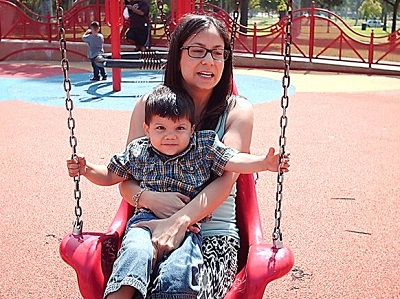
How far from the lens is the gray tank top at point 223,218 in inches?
78.9

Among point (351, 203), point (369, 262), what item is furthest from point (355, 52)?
point (369, 262)

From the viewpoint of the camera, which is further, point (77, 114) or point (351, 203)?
point (77, 114)

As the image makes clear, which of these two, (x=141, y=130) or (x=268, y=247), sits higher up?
(x=141, y=130)

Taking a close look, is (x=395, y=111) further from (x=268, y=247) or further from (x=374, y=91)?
(x=268, y=247)

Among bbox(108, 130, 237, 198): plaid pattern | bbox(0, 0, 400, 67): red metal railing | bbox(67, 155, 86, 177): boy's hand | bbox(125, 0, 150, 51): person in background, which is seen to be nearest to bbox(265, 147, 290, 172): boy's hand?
bbox(108, 130, 237, 198): plaid pattern

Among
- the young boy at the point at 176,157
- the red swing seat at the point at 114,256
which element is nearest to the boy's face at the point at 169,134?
the young boy at the point at 176,157

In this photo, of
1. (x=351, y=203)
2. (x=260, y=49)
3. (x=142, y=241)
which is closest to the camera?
(x=142, y=241)

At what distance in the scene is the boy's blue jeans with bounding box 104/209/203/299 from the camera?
1.66 metres

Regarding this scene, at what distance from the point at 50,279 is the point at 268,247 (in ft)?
4.42

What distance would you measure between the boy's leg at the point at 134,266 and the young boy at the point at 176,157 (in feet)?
0.30

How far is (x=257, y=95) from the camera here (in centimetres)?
861

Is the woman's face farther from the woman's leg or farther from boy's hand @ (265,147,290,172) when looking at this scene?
the woman's leg

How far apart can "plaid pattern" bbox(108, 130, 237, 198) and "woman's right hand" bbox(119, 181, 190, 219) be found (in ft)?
0.12

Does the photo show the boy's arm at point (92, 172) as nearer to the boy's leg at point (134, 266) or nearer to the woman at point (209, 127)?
the woman at point (209, 127)
